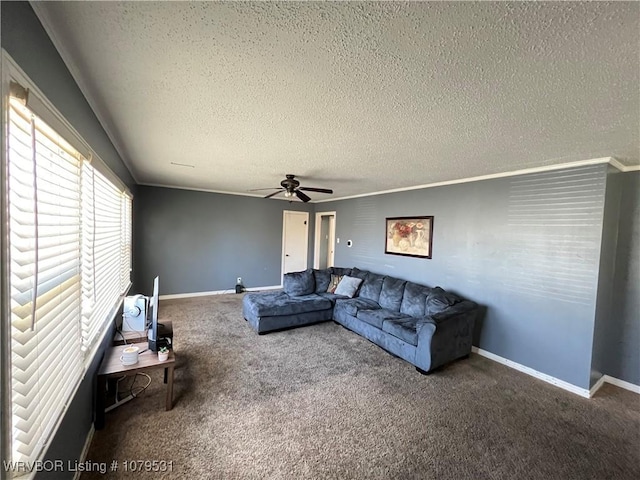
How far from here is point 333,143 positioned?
2506mm

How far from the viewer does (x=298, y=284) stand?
475 cm

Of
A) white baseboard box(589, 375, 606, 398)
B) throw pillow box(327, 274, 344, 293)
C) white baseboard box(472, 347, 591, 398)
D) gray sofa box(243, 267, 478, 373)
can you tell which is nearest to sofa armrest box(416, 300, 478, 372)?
gray sofa box(243, 267, 478, 373)

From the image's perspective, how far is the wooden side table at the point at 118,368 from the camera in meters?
1.96

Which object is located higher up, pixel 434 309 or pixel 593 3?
pixel 593 3

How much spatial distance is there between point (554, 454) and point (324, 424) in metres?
1.68

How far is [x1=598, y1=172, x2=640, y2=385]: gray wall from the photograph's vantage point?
2811 mm

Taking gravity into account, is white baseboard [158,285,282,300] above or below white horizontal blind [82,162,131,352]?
below

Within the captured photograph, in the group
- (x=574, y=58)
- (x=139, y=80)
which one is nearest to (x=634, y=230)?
(x=574, y=58)

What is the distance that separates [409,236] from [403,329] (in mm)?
1829

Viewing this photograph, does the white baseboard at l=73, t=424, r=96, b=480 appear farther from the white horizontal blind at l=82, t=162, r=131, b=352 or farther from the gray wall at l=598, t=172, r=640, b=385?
the gray wall at l=598, t=172, r=640, b=385

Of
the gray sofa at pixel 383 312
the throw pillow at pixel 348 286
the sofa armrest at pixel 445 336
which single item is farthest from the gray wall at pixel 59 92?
the throw pillow at pixel 348 286

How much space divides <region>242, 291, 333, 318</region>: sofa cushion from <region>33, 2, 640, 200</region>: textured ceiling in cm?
235

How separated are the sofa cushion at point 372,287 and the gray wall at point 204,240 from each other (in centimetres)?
274

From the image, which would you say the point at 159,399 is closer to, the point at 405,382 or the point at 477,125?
the point at 405,382
